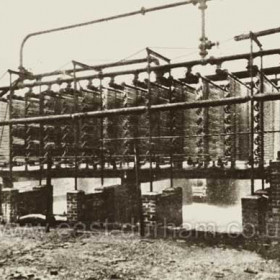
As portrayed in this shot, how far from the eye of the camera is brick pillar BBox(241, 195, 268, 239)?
9.54 metres

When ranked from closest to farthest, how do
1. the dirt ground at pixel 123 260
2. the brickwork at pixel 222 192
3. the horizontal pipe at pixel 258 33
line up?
the dirt ground at pixel 123 260 < the horizontal pipe at pixel 258 33 < the brickwork at pixel 222 192

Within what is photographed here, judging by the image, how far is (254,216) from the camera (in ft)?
31.4

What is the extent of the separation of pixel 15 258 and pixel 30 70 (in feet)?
29.0

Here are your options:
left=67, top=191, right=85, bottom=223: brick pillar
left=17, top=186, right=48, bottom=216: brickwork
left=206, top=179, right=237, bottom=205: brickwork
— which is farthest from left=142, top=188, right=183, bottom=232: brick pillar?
left=206, top=179, right=237, bottom=205: brickwork

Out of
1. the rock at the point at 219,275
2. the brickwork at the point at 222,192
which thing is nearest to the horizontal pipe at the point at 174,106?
the rock at the point at 219,275

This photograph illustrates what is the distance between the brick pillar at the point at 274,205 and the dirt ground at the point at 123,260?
1091 millimetres

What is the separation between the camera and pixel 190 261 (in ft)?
26.2

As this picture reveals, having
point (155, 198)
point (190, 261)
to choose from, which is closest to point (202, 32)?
point (155, 198)

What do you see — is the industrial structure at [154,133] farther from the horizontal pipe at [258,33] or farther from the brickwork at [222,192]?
the brickwork at [222,192]

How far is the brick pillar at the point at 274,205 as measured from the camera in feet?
30.5

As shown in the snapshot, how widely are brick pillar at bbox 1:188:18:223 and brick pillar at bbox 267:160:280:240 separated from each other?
822cm

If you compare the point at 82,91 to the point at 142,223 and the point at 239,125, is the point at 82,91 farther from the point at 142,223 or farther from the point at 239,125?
the point at 142,223

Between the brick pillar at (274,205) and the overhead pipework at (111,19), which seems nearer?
the brick pillar at (274,205)

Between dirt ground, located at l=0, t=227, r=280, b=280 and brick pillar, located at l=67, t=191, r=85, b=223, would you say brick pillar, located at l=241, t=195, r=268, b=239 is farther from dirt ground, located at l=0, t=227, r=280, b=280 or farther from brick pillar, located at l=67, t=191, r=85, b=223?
brick pillar, located at l=67, t=191, r=85, b=223
